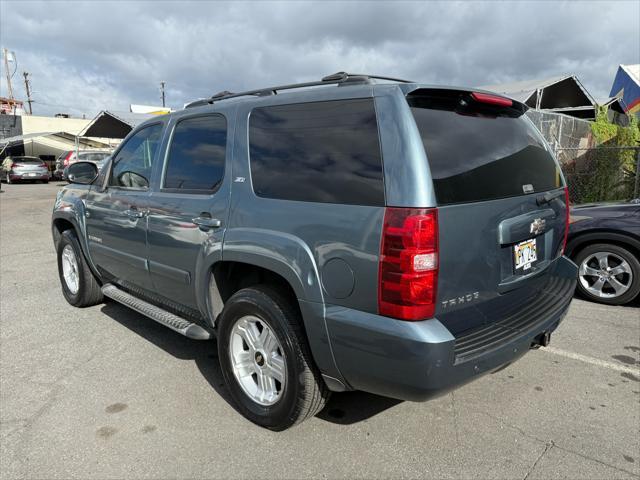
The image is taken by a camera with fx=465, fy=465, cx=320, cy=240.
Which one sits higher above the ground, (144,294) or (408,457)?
(144,294)

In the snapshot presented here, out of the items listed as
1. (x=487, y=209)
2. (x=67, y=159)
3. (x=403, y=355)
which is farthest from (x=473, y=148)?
(x=67, y=159)

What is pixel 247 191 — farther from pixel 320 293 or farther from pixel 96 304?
pixel 96 304

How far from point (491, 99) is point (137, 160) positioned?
2866mm

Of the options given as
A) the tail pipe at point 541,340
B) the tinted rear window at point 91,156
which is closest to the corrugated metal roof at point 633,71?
the tail pipe at point 541,340

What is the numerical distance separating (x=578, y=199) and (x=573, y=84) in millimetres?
8950

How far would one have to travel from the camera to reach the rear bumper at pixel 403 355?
210 cm

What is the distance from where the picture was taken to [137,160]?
3965 mm

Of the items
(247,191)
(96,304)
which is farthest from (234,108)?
(96,304)

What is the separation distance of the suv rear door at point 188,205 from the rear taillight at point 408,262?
3.90 ft

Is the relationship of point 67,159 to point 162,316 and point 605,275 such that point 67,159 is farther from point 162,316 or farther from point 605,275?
point 605,275

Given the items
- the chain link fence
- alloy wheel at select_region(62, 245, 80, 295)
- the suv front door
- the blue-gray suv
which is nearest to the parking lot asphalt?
the blue-gray suv

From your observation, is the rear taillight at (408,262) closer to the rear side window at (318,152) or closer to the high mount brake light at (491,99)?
the rear side window at (318,152)

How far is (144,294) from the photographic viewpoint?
3.92 m

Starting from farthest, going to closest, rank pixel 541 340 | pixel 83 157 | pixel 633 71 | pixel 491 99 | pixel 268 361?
pixel 83 157 < pixel 633 71 < pixel 268 361 < pixel 541 340 < pixel 491 99
